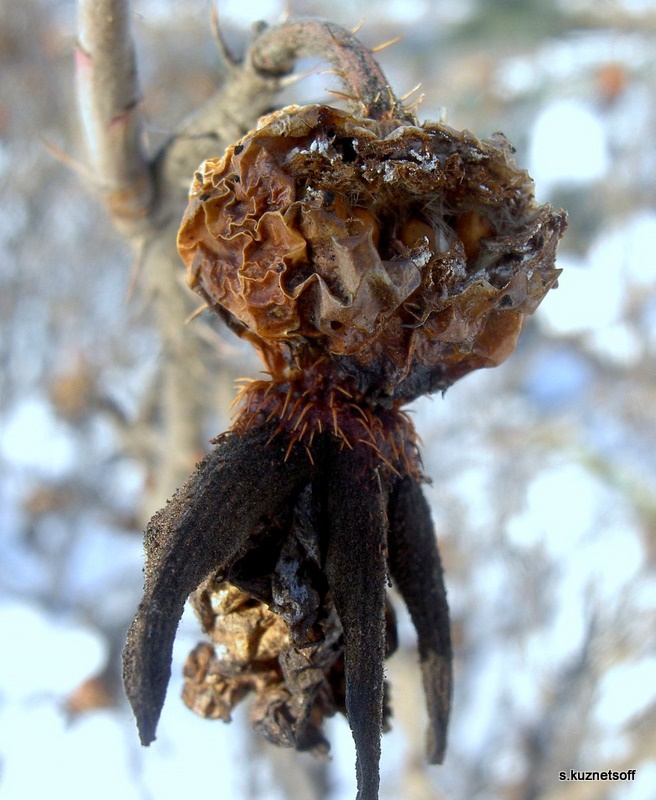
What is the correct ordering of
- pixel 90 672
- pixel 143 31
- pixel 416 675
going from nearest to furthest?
pixel 416 675 → pixel 90 672 → pixel 143 31

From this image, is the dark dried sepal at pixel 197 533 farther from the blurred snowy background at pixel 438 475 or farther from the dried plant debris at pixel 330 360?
the blurred snowy background at pixel 438 475

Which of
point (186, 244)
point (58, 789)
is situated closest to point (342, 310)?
point (186, 244)

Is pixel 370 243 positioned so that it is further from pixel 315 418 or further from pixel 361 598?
pixel 361 598

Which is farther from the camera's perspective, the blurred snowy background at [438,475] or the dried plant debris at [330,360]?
the blurred snowy background at [438,475]

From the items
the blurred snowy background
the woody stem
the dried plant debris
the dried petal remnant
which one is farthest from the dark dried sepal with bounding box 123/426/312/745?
the blurred snowy background

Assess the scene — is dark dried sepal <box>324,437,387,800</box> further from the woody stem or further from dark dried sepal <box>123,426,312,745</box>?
the woody stem

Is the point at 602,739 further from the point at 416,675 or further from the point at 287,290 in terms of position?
the point at 287,290

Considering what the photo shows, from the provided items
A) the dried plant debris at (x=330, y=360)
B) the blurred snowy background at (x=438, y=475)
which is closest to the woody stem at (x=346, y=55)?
the dried plant debris at (x=330, y=360)
